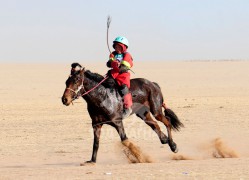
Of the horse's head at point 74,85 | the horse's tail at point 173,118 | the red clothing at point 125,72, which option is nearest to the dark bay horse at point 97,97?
the horse's head at point 74,85

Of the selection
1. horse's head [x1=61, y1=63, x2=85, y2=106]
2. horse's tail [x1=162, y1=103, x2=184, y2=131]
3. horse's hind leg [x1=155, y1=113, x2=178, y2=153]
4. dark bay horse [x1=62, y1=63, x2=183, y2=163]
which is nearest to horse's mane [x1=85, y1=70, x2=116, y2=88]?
dark bay horse [x1=62, y1=63, x2=183, y2=163]

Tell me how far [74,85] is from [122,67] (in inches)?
44.0

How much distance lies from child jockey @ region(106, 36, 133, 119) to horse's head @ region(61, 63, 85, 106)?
783 millimetres

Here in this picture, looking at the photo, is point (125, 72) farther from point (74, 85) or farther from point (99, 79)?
point (74, 85)

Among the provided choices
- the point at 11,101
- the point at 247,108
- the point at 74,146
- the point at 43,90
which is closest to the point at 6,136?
the point at 74,146

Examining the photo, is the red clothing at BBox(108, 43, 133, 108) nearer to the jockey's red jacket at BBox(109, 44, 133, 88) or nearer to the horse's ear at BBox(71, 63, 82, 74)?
the jockey's red jacket at BBox(109, 44, 133, 88)

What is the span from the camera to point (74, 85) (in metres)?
10.6

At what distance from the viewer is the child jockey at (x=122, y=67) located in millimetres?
11359

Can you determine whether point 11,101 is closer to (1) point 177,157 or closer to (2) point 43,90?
(2) point 43,90

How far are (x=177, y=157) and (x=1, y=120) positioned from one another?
28.2 feet

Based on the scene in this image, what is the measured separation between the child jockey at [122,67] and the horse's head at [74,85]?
0.78 metres

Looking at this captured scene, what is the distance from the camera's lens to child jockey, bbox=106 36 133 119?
447 inches

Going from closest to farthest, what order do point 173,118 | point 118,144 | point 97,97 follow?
point 97,97, point 118,144, point 173,118

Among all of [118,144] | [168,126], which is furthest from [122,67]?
[168,126]
